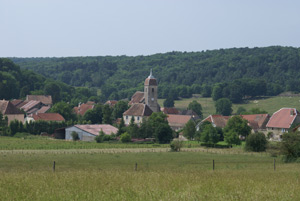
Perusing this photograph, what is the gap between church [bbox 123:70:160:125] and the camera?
109 m

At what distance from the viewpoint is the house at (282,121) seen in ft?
306

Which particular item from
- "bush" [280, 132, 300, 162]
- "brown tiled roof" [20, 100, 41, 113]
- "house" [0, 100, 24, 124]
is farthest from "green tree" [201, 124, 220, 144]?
"brown tiled roof" [20, 100, 41, 113]

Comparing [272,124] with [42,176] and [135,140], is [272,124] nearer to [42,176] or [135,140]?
[135,140]

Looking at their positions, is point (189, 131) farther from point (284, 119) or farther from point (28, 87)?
point (28, 87)

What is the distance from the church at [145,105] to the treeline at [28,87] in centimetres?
3037

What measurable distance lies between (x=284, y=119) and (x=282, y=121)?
22.2 inches

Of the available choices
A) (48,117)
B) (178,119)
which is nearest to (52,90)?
(178,119)

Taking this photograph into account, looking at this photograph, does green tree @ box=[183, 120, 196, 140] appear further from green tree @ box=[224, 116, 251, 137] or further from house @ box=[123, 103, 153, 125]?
house @ box=[123, 103, 153, 125]

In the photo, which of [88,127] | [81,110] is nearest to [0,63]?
[81,110]

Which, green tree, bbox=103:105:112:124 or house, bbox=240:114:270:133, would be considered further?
green tree, bbox=103:105:112:124

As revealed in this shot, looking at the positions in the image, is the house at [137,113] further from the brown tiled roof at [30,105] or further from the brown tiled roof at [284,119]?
the brown tiled roof at [30,105]

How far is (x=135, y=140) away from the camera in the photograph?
80438mm

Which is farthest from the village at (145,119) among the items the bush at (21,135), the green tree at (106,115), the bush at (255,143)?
the bush at (255,143)

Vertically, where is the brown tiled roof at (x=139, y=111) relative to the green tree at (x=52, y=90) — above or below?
below
